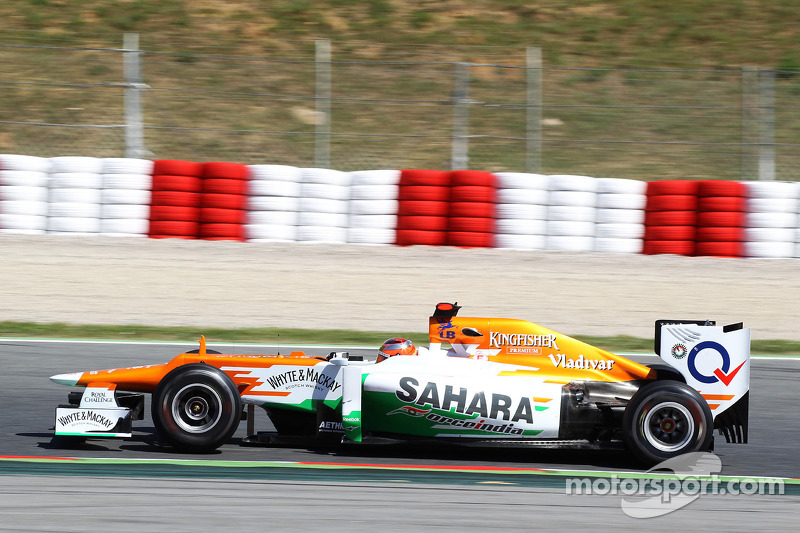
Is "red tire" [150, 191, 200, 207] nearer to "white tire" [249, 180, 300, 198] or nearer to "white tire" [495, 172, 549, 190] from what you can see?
"white tire" [249, 180, 300, 198]

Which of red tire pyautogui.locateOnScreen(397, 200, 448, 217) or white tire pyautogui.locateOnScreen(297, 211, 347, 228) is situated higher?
red tire pyautogui.locateOnScreen(397, 200, 448, 217)

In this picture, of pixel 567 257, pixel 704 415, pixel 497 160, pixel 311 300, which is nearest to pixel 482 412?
pixel 704 415

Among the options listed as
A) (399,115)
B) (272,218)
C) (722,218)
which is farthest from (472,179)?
(399,115)

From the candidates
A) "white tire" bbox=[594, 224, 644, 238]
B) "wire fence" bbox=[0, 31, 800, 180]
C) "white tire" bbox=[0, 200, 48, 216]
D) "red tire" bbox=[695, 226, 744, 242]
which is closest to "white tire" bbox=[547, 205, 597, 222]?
"white tire" bbox=[594, 224, 644, 238]

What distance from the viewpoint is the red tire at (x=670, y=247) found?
13.9 m

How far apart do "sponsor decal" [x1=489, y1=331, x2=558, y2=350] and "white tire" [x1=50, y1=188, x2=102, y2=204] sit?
353 inches

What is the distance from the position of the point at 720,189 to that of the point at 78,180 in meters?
8.96

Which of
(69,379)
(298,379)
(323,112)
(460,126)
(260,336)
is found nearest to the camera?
(298,379)

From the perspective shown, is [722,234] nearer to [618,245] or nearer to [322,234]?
[618,245]

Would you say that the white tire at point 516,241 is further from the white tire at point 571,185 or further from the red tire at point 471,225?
the white tire at point 571,185

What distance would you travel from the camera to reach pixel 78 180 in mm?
13641

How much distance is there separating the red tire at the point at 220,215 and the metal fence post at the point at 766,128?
811 cm

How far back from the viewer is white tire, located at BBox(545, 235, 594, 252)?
1399 cm

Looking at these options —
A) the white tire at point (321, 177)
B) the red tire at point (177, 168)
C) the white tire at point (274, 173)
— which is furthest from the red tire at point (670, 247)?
the red tire at point (177, 168)
